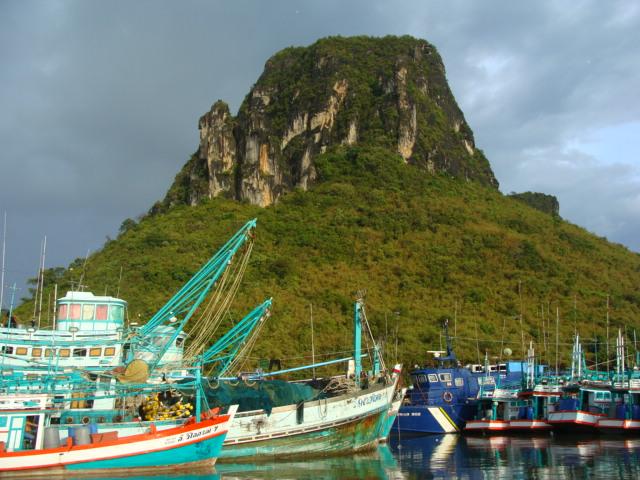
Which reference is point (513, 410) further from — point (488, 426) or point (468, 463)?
point (468, 463)

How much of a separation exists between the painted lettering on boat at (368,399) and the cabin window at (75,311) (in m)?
13.0

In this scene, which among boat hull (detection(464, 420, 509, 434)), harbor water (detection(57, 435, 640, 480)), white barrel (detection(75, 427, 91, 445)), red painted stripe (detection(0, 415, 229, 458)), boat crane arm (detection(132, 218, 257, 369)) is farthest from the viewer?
boat hull (detection(464, 420, 509, 434))

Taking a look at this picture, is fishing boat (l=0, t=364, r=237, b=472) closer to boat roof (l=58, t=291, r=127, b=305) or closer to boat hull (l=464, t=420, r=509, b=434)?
boat roof (l=58, t=291, r=127, b=305)

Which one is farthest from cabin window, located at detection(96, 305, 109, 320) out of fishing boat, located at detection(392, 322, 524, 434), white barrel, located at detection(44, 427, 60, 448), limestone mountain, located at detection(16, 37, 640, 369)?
fishing boat, located at detection(392, 322, 524, 434)

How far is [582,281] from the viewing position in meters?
75.2

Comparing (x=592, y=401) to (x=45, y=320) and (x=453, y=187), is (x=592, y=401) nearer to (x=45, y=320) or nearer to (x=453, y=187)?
(x=45, y=320)

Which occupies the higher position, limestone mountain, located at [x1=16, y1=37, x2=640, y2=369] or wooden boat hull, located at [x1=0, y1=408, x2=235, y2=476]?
limestone mountain, located at [x1=16, y1=37, x2=640, y2=369]

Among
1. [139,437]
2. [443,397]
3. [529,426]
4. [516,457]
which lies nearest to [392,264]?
[443,397]

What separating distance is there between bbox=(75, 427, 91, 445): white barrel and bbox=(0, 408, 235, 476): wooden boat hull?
0.58 metres

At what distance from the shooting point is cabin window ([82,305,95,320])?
31.4m

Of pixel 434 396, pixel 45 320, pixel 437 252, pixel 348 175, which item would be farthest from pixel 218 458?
pixel 348 175

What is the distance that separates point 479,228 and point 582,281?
48.8 feet

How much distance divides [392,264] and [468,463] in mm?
47717

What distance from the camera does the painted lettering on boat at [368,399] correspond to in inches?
1248
